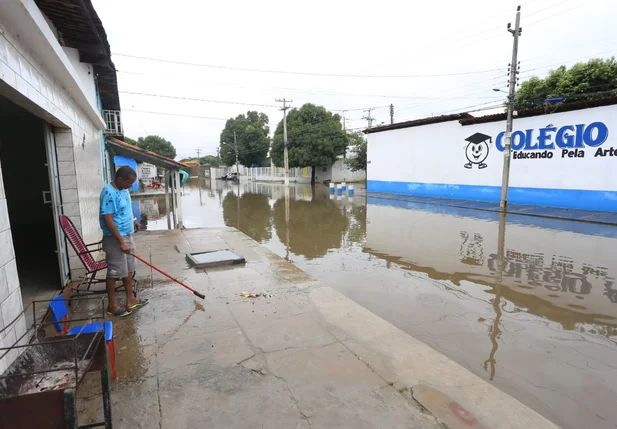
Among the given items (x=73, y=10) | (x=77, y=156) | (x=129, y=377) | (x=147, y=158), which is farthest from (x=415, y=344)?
(x=147, y=158)

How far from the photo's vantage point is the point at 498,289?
5934 mm

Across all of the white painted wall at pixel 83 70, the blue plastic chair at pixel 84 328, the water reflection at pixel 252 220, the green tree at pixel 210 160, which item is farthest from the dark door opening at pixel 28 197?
the green tree at pixel 210 160

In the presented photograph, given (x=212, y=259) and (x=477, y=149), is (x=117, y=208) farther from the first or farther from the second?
(x=477, y=149)

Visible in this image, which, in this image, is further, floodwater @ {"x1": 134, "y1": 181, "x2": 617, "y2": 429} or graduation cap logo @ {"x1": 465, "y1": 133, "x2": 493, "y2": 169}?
graduation cap logo @ {"x1": 465, "y1": 133, "x2": 493, "y2": 169}

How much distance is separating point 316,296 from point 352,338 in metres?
1.27

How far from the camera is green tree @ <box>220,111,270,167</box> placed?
51125mm

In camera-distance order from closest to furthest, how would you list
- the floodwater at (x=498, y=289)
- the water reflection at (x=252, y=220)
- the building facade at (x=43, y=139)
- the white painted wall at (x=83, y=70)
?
the building facade at (x=43, y=139) → the floodwater at (x=498, y=289) → the white painted wall at (x=83, y=70) → the water reflection at (x=252, y=220)

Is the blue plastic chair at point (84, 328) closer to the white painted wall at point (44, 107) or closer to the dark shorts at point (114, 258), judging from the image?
the white painted wall at point (44, 107)

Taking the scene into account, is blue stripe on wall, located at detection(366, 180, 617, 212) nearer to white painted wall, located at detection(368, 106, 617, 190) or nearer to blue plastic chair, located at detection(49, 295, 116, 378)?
white painted wall, located at detection(368, 106, 617, 190)

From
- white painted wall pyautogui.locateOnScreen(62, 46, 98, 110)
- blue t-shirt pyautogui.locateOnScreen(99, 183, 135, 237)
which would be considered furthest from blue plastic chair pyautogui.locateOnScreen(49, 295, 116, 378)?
white painted wall pyautogui.locateOnScreen(62, 46, 98, 110)

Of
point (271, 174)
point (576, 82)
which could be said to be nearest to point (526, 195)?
point (576, 82)

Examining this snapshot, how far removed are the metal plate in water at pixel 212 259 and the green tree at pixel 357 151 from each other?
29760mm

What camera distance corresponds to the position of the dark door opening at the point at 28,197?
516 centimetres

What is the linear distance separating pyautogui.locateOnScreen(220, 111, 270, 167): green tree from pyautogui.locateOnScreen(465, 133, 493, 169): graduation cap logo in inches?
1436
